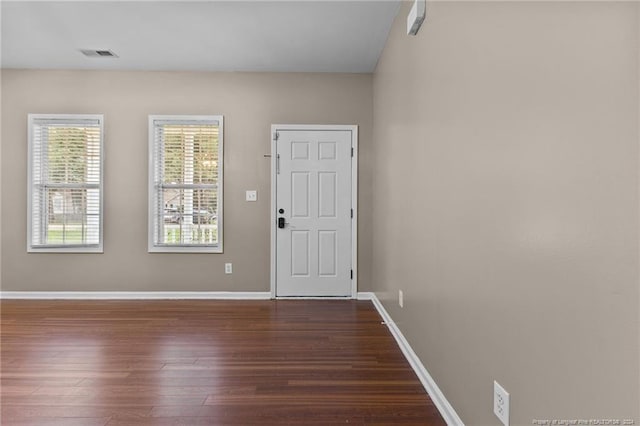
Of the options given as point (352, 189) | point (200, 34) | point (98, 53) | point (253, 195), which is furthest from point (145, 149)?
point (352, 189)

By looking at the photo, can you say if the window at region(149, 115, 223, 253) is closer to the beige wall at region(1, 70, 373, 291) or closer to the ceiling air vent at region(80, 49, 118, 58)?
the beige wall at region(1, 70, 373, 291)

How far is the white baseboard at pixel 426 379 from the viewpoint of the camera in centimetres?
200

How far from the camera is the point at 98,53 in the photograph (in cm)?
426

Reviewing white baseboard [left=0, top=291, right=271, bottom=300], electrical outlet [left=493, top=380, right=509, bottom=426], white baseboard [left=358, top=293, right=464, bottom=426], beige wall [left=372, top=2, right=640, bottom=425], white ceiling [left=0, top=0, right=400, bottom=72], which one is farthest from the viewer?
white baseboard [left=0, top=291, right=271, bottom=300]

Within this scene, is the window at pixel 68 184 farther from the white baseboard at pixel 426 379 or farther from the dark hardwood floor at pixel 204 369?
the white baseboard at pixel 426 379

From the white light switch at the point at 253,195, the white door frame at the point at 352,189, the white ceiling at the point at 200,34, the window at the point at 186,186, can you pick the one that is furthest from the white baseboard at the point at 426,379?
the white ceiling at the point at 200,34

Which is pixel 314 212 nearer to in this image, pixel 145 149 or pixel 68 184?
pixel 145 149

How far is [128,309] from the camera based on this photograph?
14.1 ft

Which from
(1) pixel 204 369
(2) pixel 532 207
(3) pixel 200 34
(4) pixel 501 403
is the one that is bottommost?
(1) pixel 204 369

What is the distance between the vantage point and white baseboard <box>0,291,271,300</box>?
4.79 meters

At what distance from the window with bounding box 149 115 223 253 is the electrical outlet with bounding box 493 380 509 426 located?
12.4 feet

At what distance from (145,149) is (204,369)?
304cm

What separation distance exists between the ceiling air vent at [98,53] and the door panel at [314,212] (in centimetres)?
193

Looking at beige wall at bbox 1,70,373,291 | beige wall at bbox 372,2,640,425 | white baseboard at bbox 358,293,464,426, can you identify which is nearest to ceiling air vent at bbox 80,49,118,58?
beige wall at bbox 1,70,373,291
